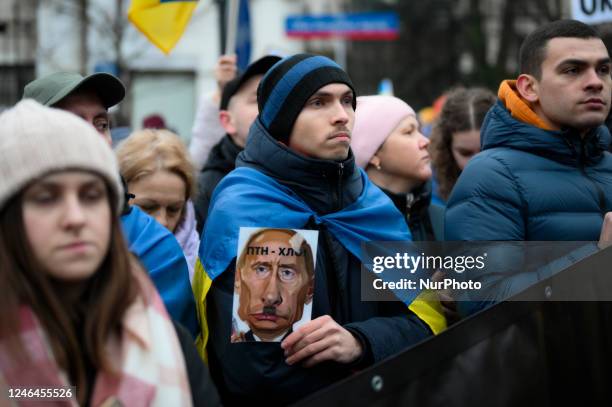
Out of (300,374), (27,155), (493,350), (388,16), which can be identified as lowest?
(300,374)

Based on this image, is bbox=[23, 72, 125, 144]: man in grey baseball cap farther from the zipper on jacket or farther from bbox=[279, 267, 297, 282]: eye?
the zipper on jacket

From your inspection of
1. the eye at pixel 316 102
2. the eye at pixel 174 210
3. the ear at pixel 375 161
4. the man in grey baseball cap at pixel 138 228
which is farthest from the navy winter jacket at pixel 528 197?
the eye at pixel 174 210

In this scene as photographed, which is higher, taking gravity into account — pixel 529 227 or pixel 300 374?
pixel 529 227

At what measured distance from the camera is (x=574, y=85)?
394cm

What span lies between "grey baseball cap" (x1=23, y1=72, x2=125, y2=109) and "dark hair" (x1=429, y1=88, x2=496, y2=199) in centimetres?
224

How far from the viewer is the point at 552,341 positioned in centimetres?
291

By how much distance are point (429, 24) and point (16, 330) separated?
94.7ft

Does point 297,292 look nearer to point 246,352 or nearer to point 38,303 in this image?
point 246,352

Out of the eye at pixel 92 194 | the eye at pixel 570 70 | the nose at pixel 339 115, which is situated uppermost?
the eye at pixel 570 70

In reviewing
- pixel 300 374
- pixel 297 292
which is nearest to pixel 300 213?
pixel 297 292

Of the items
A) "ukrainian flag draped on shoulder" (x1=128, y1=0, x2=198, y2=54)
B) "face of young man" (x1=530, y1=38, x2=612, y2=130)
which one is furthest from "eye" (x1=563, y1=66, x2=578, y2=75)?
"ukrainian flag draped on shoulder" (x1=128, y1=0, x2=198, y2=54)

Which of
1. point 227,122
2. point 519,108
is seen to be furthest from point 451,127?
point 519,108

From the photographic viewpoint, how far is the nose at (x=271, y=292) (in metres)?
3.17

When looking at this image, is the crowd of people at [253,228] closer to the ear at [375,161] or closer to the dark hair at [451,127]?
the ear at [375,161]
